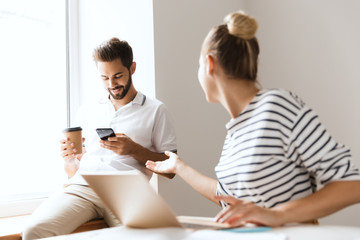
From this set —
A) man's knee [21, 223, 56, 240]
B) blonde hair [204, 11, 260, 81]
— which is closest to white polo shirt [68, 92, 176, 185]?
man's knee [21, 223, 56, 240]

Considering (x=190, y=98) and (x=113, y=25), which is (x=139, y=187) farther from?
(x=113, y=25)

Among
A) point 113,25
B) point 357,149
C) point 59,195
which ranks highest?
point 113,25

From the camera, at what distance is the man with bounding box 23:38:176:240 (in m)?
1.81

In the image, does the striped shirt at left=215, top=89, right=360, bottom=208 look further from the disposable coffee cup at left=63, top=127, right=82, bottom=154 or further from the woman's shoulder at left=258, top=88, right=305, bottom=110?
the disposable coffee cup at left=63, top=127, right=82, bottom=154

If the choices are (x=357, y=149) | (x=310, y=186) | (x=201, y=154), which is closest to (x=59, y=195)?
(x=201, y=154)

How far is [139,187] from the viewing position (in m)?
0.84

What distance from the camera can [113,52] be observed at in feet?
6.42

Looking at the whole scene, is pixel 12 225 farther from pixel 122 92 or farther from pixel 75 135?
pixel 122 92

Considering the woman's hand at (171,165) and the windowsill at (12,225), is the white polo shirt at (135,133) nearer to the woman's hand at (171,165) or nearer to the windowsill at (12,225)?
the windowsill at (12,225)

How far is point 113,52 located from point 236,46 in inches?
38.6

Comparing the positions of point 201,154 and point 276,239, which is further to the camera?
point 201,154

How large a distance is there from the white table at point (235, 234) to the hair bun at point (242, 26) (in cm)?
58

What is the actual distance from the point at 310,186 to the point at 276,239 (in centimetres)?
43

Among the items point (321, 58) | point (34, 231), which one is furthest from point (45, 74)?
point (321, 58)
